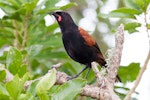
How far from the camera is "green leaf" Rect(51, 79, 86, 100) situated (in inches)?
80.5

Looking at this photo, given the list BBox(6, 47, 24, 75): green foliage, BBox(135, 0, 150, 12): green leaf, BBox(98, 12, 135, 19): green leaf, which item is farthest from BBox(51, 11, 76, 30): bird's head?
BBox(6, 47, 24, 75): green foliage

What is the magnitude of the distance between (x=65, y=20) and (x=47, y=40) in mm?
198

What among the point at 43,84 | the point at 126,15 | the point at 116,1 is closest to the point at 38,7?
the point at 126,15

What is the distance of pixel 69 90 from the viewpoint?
2078 millimetres

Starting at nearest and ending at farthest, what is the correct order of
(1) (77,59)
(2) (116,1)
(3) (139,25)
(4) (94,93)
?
1. (4) (94,93)
2. (3) (139,25)
3. (1) (77,59)
4. (2) (116,1)

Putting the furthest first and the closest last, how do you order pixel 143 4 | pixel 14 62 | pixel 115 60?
1. pixel 143 4
2. pixel 14 62
3. pixel 115 60

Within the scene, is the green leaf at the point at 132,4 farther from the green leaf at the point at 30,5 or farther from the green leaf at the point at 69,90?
the green leaf at the point at 69,90

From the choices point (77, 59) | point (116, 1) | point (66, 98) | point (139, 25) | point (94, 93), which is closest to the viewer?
point (66, 98)

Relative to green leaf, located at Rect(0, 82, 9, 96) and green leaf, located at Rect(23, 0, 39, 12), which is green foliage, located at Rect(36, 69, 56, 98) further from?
green leaf, located at Rect(23, 0, 39, 12)

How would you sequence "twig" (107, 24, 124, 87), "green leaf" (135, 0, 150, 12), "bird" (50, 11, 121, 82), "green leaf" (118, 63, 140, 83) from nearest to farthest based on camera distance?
"twig" (107, 24, 124, 87), "green leaf" (135, 0, 150, 12), "bird" (50, 11, 121, 82), "green leaf" (118, 63, 140, 83)

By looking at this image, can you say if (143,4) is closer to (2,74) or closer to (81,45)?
(81,45)

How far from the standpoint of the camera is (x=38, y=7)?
3.61m

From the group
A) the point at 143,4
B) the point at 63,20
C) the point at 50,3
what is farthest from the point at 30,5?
the point at 143,4

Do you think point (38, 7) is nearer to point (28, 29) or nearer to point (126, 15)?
point (28, 29)
